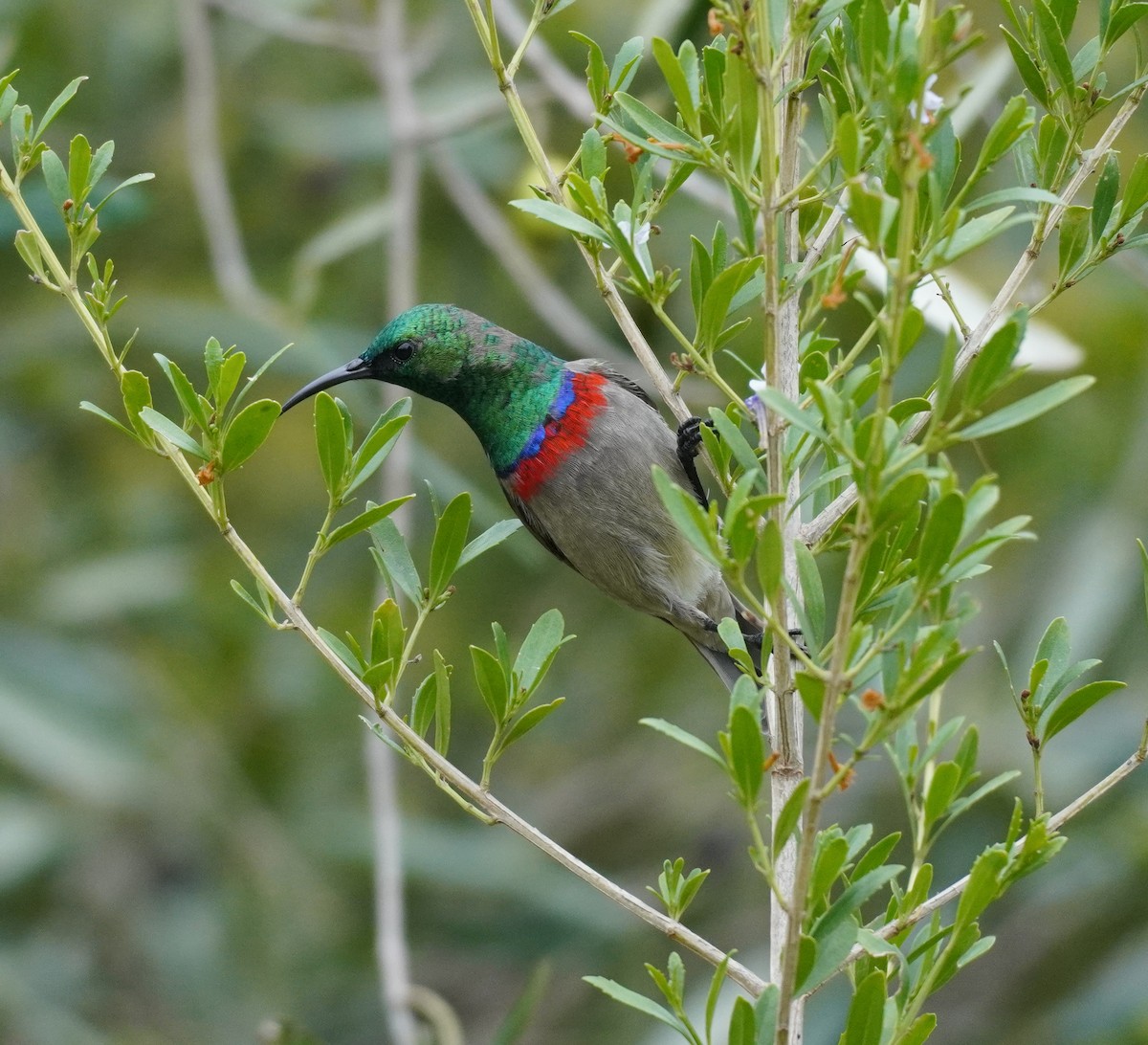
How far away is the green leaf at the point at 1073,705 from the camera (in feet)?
4.92

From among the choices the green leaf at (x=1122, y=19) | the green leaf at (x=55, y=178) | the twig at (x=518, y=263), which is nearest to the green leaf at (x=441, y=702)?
the green leaf at (x=55, y=178)

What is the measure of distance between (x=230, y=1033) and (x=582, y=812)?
57.2 inches

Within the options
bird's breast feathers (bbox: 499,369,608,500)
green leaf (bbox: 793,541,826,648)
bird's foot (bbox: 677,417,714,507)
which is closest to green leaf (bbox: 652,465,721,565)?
green leaf (bbox: 793,541,826,648)

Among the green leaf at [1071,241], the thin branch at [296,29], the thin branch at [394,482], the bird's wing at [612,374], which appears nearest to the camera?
the green leaf at [1071,241]

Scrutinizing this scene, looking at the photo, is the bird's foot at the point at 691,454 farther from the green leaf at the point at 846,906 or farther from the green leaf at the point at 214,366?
the green leaf at the point at 846,906

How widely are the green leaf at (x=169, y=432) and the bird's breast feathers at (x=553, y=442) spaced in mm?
1375

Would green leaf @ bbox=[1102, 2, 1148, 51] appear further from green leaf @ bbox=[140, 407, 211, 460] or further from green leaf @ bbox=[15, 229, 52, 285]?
green leaf @ bbox=[15, 229, 52, 285]

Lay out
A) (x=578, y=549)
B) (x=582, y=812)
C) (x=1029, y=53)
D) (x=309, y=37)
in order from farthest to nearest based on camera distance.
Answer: (x=582, y=812), (x=309, y=37), (x=578, y=549), (x=1029, y=53)

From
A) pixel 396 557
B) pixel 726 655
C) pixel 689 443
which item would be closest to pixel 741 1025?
pixel 396 557

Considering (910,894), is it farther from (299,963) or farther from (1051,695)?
(299,963)

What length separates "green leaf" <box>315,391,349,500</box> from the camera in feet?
5.23

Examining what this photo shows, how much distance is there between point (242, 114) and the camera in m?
5.38

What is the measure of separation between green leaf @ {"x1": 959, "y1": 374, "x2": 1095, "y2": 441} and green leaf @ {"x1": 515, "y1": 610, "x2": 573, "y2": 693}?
0.56 metres

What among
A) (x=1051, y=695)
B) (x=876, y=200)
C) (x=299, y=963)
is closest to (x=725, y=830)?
(x=299, y=963)
